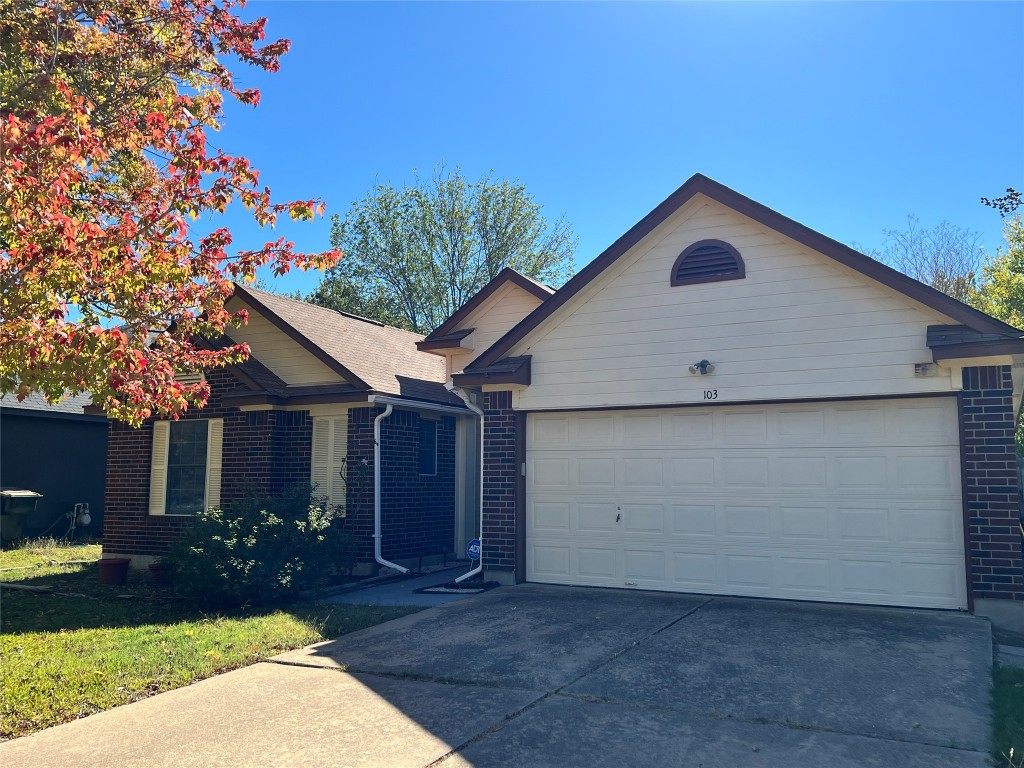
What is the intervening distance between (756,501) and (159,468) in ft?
34.7

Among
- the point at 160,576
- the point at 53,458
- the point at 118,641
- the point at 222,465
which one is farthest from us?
the point at 53,458

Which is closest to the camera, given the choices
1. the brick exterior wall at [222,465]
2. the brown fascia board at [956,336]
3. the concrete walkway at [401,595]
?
the brown fascia board at [956,336]

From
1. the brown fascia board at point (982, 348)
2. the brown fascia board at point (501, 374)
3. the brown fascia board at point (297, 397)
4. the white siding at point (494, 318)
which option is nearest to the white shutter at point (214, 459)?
the brown fascia board at point (297, 397)

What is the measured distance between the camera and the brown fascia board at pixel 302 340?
1298 cm

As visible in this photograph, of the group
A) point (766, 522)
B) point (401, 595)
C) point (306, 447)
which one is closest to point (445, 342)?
point (306, 447)

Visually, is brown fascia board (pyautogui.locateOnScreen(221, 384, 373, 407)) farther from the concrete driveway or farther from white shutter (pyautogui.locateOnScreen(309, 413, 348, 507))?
the concrete driveway

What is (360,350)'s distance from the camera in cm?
1490

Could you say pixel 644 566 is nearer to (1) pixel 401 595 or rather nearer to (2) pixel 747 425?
(2) pixel 747 425

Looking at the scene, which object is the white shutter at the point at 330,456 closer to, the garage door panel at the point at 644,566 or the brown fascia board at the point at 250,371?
the brown fascia board at the point at 250,371

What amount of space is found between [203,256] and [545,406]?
4.78 meters

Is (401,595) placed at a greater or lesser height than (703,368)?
lesser

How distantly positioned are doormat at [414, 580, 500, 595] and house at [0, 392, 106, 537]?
42.2ft

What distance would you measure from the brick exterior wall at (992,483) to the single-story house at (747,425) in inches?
0.8

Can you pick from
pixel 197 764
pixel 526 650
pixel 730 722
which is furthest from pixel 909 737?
pixel 197 764
